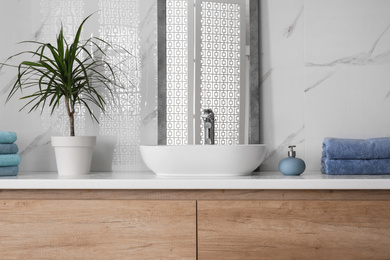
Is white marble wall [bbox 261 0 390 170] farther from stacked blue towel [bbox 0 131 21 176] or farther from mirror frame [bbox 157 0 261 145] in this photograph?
stacked blue towel [bbox 0 131 21 176]

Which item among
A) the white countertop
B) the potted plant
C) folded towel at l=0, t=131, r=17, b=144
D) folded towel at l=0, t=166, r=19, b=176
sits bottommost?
the white countertop

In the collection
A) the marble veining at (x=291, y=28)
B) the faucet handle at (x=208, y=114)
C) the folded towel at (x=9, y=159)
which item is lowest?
the folded towel at (x=9, y=159)

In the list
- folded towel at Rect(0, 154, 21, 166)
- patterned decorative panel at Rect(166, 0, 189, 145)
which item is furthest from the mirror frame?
folded towel at Rect(0, 154, 21, 166)

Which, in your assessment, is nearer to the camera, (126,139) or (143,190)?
(143,190)

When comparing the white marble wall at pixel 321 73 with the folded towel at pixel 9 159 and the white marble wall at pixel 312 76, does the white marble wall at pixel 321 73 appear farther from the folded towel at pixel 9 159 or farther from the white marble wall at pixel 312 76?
the folded towel at pixel 9 159

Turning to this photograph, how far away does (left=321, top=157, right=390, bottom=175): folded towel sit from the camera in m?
1.66

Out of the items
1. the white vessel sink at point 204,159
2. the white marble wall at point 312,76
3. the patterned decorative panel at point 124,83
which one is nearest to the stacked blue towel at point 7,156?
the white marble wall at point 312,76

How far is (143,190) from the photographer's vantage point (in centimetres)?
148

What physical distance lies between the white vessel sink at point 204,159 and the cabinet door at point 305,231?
0.59 feet

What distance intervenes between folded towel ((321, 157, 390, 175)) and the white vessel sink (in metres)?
0.32

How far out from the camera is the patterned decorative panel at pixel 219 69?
74.9 inches

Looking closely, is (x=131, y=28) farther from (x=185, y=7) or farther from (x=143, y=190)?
(x=143, y=190)

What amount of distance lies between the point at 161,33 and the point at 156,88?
0.84 feet

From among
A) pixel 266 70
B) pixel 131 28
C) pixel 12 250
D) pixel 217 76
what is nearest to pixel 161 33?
pixel 131 28
